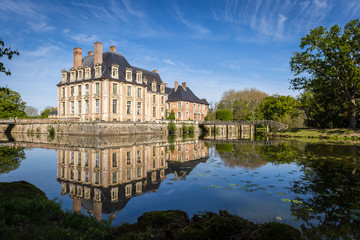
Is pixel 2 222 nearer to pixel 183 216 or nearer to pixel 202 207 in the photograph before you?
pixel 183 216

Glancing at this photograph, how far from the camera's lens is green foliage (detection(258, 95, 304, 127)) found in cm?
4981

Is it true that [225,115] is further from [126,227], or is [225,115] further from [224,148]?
[126,227]

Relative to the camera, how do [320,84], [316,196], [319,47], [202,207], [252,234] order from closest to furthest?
[252,234]
[202,207]
[316,196]
[319,47]
[320,84]

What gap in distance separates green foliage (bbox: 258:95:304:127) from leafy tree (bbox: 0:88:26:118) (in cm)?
5035

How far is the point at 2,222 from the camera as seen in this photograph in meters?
3.40

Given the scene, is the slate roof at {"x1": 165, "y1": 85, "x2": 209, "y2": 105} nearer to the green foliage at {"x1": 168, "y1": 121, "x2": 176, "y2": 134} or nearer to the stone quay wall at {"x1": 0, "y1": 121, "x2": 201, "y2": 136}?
the green foliage at {"x1": 168, "y1": 121, "x2": 176, "y2": 134}

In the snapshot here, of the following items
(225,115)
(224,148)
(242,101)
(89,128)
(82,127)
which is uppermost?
(242,101)

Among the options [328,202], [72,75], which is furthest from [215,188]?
[72,75]

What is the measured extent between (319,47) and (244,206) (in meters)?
26.7

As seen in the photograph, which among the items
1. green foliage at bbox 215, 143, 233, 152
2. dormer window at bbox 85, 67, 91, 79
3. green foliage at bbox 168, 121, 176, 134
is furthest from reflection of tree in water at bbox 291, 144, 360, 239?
dormer window at bbox 85, 67, 91, 79

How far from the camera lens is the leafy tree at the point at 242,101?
188ft

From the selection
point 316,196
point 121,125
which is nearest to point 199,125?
point 121,125

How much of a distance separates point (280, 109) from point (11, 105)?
2095 inches

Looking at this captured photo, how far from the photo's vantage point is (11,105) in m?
42.4
